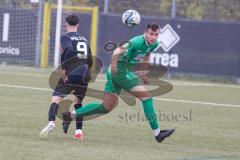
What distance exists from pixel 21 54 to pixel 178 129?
1474 cm

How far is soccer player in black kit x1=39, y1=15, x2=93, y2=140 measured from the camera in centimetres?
1012

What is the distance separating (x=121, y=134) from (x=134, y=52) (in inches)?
56.5

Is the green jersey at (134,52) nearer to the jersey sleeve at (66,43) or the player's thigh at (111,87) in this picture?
the player's thigh at (111,87)

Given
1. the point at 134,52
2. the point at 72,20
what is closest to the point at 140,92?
the point at 134,52

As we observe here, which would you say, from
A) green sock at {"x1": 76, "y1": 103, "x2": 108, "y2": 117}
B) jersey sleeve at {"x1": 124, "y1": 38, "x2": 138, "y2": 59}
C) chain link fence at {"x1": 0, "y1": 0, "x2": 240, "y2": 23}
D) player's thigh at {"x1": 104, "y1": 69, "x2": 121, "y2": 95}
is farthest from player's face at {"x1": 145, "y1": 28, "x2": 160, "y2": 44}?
chain link fence at {"x1": 0, "y1": 0, "x2": 240, "y2": 23}

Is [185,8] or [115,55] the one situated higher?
[115,55]

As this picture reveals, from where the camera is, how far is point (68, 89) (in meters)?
10.2

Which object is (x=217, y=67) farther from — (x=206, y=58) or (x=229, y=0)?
(x=229, y=0)

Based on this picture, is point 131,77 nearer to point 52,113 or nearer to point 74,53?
point 74,53

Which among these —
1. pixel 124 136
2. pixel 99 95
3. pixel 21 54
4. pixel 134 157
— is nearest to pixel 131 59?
pixel 124 136

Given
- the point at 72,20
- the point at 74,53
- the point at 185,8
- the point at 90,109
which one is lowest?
the point at 90,109

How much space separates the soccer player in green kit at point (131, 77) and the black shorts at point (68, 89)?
237 mm

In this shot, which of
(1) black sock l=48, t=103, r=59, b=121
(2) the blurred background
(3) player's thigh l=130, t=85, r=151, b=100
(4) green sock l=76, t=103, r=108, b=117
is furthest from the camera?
(2) the blurred background

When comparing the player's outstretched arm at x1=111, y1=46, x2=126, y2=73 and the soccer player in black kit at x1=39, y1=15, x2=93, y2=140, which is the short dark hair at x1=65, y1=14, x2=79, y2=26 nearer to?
the soccer player in black kit at x1=39, y1=15, x2=93, y2=140
